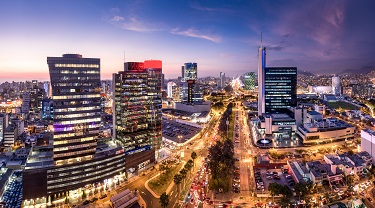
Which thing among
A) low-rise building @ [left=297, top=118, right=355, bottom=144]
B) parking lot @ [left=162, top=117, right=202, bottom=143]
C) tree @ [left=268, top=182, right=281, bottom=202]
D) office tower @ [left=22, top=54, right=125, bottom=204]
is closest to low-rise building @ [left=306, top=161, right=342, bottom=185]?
tree @ [left=268, top=182, right=281, bottom=202]

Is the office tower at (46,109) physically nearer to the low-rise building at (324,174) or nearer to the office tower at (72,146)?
the office tower at (72,146)

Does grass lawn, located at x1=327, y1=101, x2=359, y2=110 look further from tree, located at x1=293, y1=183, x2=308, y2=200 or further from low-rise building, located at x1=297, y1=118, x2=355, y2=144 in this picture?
tree, located at x1=293, y1=183, x2=308, y2=200

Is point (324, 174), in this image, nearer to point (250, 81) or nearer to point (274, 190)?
Result: point (274, 190)

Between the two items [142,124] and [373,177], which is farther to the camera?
[142,124]

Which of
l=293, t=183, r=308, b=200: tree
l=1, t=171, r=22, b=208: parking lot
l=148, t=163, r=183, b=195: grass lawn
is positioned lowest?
l=1, t=171, r=22, b=208: parking lot

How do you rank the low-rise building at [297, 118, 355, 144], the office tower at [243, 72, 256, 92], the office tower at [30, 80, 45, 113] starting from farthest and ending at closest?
the office tower at [243, 72, 256, 92] → the office tower at [30, 80, 45, 113] → the low-rise building at [297, 118, 355, 144]

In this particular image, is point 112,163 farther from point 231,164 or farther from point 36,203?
point 231,164

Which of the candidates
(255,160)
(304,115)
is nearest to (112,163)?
(255,160)

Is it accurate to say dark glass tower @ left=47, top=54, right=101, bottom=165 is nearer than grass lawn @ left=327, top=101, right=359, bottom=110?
Yes
